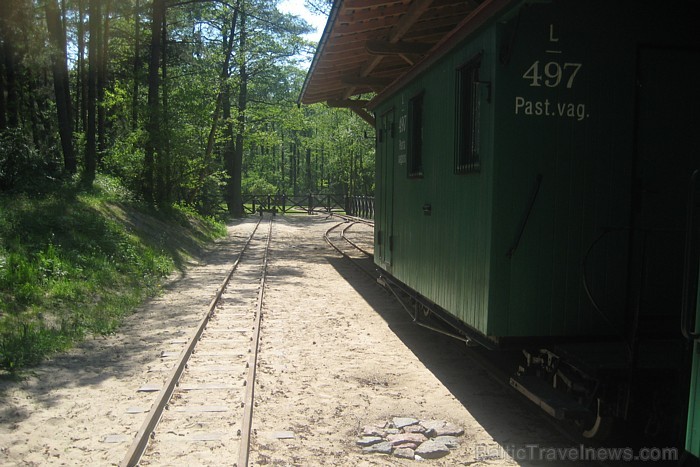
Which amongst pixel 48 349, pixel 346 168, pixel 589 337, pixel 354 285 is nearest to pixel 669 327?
pixel 589 337

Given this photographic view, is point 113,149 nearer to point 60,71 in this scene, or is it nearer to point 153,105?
point 153,105

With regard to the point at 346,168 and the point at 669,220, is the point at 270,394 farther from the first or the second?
the point at 346,168

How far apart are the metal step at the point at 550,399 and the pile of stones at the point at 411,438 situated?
0.61 metres

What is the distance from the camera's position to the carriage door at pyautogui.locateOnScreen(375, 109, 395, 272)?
890 cm

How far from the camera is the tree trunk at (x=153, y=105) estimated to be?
735 inches

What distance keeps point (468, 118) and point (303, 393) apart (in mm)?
2912

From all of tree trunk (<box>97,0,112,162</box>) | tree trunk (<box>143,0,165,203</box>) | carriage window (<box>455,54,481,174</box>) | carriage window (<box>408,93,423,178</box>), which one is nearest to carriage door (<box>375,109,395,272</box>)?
carriage window (<box>408,93,423,178</box>)

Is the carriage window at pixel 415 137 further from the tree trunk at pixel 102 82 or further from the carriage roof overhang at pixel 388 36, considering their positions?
the tree trunk at pixel 102 82

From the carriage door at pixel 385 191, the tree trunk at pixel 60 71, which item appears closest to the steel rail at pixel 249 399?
the carriage door at pixel 385 191

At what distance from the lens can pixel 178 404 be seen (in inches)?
200

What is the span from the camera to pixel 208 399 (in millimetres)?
5215

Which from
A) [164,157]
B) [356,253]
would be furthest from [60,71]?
[356,253]

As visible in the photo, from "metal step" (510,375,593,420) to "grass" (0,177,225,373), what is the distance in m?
4.77

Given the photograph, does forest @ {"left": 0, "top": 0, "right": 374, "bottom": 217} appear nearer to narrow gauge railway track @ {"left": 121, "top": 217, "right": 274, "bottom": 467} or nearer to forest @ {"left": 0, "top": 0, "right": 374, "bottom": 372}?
forest @ {"left": 0, "top": 0, "right": 374, "bottom": 372}
